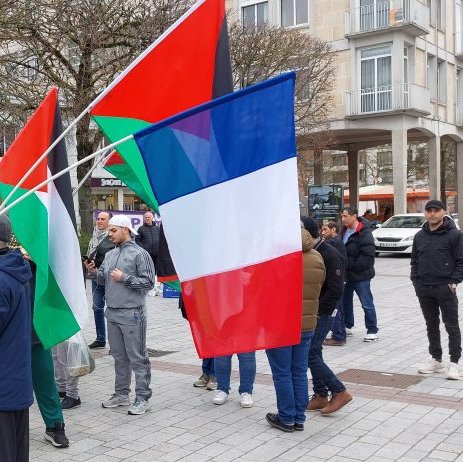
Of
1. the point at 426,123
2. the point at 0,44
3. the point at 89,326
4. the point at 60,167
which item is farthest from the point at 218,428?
the point at 426,123

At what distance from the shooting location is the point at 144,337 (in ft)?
19.5

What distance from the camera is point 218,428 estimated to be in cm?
550

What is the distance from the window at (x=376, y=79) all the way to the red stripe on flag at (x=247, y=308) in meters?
28.0

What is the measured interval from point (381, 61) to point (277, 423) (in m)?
27.7

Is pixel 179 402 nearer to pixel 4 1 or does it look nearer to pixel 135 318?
pixel 135 318

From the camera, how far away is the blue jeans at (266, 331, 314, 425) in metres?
5.30

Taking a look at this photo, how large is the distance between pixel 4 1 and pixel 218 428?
1018 cm

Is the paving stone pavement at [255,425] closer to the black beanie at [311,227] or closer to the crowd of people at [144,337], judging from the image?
the crowd of people at [144,337]

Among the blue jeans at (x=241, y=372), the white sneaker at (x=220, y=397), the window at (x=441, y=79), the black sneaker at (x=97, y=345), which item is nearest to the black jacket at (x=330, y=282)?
the blue jeans at (x=241, y=372)

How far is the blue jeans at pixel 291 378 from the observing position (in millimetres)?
5301

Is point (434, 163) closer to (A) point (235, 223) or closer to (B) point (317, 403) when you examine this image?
(B) point (317, 403)

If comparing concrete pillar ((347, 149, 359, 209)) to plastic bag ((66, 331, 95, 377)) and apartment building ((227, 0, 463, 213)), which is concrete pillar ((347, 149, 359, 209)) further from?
plastic bag ((66, 331, 95, 377))

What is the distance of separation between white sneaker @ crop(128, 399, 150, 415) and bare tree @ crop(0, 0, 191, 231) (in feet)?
34.5

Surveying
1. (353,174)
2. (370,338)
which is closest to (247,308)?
(370,338)
